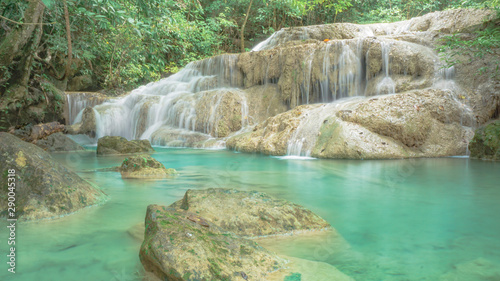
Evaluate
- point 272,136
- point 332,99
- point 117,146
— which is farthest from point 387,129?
point 117,146

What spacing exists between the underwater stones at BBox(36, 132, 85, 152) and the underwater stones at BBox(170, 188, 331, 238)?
319 inches

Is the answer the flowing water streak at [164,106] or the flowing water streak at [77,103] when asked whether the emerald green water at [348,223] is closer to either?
the flowing water streak at [164,106]

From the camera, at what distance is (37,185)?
309cm

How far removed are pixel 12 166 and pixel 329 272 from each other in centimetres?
288

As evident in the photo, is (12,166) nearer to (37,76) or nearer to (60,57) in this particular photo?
(37,76)

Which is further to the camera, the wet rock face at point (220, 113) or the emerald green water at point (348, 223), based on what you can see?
the wet rock face at point (220, 113)

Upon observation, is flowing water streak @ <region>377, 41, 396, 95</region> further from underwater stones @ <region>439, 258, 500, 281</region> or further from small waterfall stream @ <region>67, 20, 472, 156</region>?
underwater stones @ <region>439, 258, 500, 281</region>

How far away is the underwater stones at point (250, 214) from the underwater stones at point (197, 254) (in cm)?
50

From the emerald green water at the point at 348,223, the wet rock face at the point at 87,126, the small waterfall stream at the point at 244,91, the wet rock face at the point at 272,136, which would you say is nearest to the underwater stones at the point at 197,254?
the emerald green water at the point at 348,223

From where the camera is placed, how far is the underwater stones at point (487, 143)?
7.19 meters

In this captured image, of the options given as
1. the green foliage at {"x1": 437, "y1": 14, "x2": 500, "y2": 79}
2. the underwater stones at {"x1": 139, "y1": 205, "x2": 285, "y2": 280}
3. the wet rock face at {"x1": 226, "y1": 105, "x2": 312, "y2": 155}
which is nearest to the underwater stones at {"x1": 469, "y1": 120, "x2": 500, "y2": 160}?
the green foliage at {"x1": 437, "y1": 14, "x2": 500, "y2": 79}

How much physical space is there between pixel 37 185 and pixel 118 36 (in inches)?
565

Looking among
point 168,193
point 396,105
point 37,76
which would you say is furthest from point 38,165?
point 37,76

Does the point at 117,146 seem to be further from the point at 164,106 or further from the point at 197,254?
the point at 197,254
